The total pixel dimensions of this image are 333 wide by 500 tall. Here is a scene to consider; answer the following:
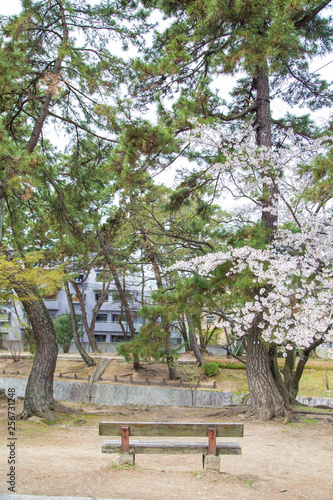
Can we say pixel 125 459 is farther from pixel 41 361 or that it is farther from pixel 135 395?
pixel 135 395

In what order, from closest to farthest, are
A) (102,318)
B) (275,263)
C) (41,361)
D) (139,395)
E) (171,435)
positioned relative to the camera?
(171,435), (275,263), (41,361), (139,395), (102,318)

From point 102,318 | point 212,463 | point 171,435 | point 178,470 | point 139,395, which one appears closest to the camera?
point 171,435

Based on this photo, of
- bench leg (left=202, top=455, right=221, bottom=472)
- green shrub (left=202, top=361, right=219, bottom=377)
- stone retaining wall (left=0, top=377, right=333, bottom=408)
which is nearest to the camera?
bench leg (left=202, top=455, right=221, bottom=472)

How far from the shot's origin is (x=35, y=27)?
892cm

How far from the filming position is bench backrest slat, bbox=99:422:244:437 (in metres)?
3.73

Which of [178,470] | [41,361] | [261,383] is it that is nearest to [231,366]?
[261,383]

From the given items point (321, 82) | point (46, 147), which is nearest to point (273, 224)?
point (321, 82)

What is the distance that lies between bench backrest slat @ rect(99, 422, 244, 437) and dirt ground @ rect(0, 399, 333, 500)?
407mm

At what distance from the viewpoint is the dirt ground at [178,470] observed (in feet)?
10.8

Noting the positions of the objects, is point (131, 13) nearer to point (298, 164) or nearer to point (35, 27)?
point (35, 27)

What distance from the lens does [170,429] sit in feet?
12.3

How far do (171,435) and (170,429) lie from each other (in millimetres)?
60

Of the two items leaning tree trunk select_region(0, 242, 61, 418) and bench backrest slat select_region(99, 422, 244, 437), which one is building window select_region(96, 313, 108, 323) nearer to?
leaning tree trunk select_region(0, 242, 61, 418)

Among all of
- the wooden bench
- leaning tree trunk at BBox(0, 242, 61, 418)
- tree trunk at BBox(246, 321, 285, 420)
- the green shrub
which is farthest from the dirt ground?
the green shrub
